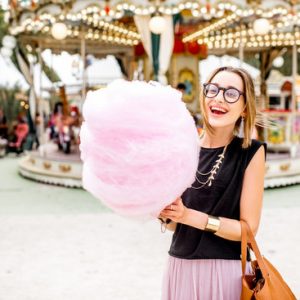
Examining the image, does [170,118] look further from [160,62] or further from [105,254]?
[160,62]

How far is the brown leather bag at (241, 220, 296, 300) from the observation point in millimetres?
1529

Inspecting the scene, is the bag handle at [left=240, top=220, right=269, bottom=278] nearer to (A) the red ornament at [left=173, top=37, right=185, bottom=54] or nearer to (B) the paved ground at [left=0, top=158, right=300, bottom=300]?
(B) the paved ground at [left=0, top=158, right=300, bottom=300]

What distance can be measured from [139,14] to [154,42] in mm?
506

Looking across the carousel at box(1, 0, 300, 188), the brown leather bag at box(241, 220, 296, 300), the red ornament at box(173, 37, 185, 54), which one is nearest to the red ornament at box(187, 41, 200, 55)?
the carousel at box(1, 0, 300, 188)

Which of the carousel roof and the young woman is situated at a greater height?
the carousel roof

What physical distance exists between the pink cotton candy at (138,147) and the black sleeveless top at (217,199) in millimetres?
277

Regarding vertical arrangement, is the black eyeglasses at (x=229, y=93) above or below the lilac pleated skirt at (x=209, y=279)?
above

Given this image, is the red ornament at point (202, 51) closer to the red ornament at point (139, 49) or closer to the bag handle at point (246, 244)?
the red ornament at point (139, 49)

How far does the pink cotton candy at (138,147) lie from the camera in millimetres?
1362

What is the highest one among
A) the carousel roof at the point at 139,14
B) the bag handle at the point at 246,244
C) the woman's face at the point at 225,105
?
the carousel roof at the point at 139,14

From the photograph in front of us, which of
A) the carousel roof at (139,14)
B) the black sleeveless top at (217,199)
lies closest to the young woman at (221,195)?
the black sleeveless top at (217,199)

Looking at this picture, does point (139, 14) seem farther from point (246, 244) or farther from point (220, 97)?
point (246, 244)

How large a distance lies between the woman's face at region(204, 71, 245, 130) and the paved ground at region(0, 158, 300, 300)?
217cm

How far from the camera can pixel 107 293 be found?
11.8 ft
